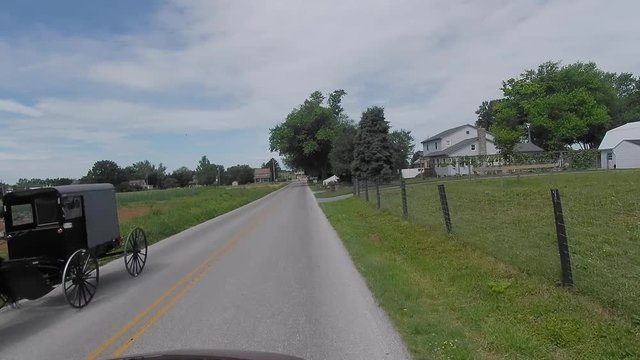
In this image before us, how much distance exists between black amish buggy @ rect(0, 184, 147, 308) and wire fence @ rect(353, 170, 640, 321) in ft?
24.3

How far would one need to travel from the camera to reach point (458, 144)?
76438 mm

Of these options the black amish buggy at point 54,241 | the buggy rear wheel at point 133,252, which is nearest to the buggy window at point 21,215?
the black amish buggy at point 54,241

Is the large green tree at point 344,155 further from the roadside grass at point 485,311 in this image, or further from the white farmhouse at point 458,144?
the roadside grass at point 485,311

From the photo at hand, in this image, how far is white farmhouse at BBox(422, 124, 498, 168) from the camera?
75.3 meters

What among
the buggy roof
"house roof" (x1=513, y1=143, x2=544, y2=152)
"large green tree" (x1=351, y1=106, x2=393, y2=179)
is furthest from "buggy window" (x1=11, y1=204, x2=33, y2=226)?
"house roof" (x1=513, y1=143, x2=544, y2=152)

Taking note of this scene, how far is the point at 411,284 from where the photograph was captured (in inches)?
351

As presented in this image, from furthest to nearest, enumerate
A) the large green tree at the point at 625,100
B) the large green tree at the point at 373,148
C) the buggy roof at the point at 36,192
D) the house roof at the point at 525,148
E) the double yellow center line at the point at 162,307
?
the large green tree at the point at 625,100, the house roof at the point at 525,148, the large green tree at the point at 373,148, the buggy roof at the point at 36,192, the double yellow center line at the point at 162,307

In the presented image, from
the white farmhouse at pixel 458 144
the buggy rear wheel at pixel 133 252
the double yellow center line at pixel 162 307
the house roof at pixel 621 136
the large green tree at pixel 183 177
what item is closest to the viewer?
the double yellow center line at pixel 162 307

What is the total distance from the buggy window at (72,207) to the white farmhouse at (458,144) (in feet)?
220

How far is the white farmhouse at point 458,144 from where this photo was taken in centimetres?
7531

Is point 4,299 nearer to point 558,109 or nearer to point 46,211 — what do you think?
point 46,211

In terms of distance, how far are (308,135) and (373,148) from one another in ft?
153

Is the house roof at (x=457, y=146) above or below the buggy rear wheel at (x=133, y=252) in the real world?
above

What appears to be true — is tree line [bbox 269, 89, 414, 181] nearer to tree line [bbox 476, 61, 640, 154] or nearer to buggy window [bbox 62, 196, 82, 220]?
tree line [bbox 476, 61, 640, 154]
